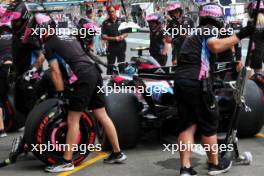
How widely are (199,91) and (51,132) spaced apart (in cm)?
173

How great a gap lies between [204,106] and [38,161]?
2222 mm

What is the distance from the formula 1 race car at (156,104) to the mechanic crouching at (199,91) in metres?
0.94

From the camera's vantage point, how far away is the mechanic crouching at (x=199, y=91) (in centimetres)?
522

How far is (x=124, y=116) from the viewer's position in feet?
20.5

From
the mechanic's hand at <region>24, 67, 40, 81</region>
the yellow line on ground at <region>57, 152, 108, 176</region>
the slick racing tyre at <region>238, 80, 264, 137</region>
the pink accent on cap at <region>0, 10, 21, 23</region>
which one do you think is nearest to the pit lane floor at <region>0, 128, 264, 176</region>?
the yellow line on ground at <region>57, 152, 108, 176</region>

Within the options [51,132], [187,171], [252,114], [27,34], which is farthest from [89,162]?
[252,114]

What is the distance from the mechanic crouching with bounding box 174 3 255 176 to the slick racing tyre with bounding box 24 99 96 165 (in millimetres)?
1183

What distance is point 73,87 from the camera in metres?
5.62

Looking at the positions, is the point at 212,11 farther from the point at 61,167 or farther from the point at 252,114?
the point at 61,167

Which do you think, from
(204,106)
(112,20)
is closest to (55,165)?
(204,106)

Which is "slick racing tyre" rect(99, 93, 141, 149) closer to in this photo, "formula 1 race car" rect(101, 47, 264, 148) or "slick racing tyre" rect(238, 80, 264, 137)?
"formula 1 race car" rect(101, 47, 264, 148)

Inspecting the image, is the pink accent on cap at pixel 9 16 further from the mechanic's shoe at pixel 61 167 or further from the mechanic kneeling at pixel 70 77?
the mechanic's shoe at pixel 61 167

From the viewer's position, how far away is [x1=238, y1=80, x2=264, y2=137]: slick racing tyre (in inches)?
258

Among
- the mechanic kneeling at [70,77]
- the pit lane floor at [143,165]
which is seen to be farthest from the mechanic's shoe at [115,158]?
the mechanic kneeling at [70,77]
